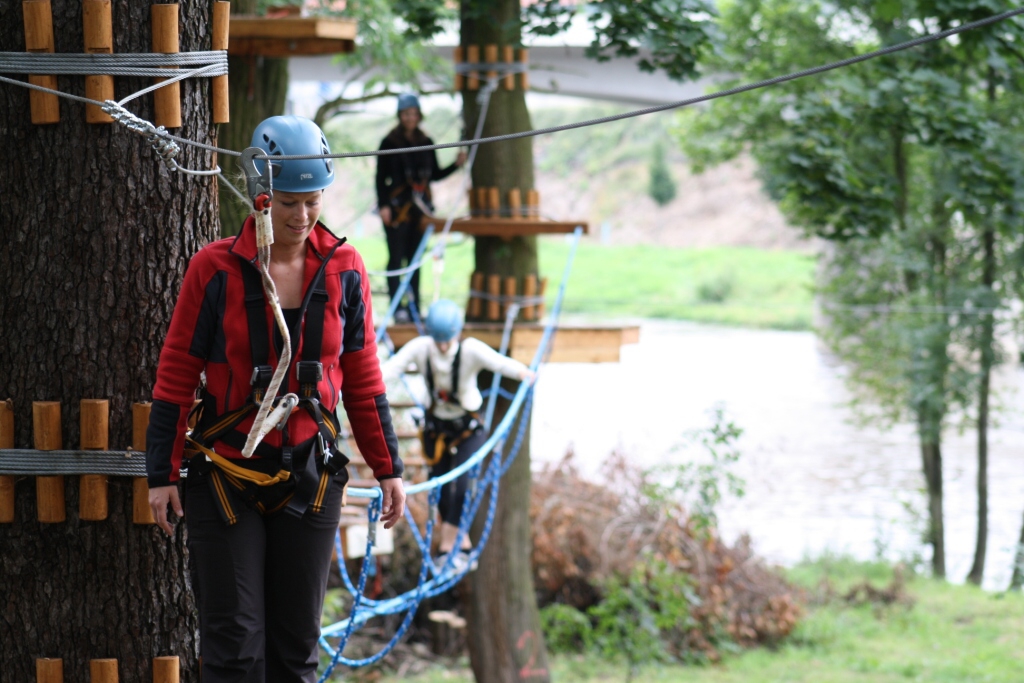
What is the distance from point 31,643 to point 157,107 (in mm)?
1113

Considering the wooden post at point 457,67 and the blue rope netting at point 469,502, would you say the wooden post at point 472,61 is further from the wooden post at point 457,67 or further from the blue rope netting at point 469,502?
the blue rope netting at point 469,502

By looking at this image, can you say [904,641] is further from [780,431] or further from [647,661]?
[780,431]

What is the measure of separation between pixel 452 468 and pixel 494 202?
5.23 feet

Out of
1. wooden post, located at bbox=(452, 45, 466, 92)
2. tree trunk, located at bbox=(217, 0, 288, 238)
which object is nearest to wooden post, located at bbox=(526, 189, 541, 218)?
wooden post, located at bbox=(452, 45, 466, 92)

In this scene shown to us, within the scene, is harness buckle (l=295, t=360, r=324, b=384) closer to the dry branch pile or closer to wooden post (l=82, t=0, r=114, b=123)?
wooden post (l=82, t=0, r=114, b=123)

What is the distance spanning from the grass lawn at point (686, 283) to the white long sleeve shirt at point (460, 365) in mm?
20670

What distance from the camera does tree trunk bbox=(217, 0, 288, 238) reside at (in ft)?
14.8

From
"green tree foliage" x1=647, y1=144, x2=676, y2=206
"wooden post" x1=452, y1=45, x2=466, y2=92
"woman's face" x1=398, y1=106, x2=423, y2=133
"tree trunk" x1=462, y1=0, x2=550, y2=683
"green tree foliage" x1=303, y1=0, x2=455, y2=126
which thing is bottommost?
"tree trunk" x1=462, y1=0, x2=550, y2=683

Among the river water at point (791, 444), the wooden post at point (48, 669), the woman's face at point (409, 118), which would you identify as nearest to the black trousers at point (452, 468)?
the woman's face at point (409, 118)

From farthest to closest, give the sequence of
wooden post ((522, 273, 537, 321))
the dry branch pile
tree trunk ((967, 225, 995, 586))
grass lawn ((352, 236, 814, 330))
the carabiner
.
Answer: grass lawn ((352, 236, 814, 330))
tree trunk ((967, 225, 995, 586))
the dry branch pile
wooden post ((522, 273, 537, 321))
the carabiner

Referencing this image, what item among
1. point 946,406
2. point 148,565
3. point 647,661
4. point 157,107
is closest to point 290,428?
point 148,565

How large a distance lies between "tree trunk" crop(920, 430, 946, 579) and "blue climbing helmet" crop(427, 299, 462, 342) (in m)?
7.44

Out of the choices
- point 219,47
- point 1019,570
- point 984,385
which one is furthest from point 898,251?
point 219,47

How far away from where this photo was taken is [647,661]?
7996 millimetres
